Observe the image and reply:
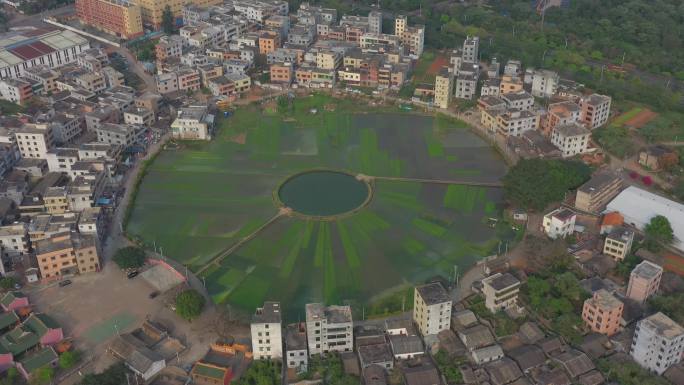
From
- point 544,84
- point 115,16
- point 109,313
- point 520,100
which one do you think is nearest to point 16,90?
point 115,16

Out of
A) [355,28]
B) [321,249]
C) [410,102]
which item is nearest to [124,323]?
[321,249]

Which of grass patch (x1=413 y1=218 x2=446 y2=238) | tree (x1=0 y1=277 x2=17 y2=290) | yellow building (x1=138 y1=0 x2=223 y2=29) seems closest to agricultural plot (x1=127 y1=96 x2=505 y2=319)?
grass patch (x1=413 y1=218 x2=446 y2=238)

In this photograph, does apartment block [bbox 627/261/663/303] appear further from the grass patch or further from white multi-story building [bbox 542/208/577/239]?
the grass patch

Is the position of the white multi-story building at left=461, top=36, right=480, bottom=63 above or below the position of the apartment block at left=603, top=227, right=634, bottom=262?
above

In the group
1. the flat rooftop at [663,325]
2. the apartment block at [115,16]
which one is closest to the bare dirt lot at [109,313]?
the flat rooftop at [663,325]

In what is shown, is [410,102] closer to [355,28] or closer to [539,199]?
[355,28]

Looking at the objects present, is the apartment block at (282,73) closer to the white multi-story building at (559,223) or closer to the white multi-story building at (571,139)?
the white multi-story building at (571,139)

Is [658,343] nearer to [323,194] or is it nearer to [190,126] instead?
[323,194]
